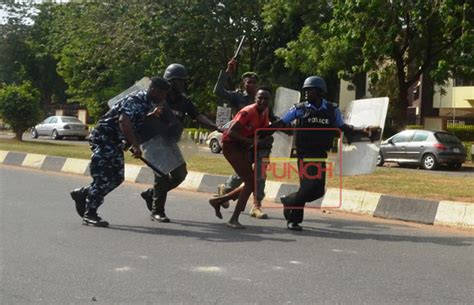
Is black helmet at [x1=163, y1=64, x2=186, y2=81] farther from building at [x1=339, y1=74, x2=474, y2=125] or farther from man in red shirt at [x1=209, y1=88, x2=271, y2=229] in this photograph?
building at [x1=339, y1=74, x2=474, y2=125]

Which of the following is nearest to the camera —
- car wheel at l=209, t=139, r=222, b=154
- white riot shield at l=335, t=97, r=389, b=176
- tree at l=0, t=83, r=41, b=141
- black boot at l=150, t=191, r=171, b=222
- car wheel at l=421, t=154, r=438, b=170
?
white riot shield at l=335, t=97, r=389, b=176

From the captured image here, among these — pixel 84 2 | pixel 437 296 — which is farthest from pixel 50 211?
pixel 84 2

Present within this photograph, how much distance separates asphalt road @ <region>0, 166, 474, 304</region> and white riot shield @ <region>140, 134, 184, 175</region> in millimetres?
678

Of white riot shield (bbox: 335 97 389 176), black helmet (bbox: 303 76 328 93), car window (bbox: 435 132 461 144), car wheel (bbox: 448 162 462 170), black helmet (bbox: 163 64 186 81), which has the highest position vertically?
black helmet (bbox: 163 64 186 81)

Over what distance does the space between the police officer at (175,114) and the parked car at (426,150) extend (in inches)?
612

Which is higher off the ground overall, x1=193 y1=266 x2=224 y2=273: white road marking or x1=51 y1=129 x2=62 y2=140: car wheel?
x1=193 y1=266 x2=224 y2=273: white road marking

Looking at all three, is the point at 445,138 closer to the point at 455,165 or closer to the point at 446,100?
the point at 455,165

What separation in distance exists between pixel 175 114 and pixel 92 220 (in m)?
1.50

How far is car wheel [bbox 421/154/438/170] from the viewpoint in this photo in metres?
22.0

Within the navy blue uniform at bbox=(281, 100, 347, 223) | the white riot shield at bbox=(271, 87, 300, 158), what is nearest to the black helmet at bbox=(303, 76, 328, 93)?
the navy blue uniform at bbox=(281, 100, 347, 223)

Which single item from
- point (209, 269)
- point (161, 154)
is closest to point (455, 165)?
point (161, 154)

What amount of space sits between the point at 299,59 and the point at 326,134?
20704mm

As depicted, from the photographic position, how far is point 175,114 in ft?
25.2

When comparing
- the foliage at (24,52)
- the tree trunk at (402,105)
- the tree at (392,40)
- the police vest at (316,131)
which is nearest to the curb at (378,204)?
the police vest at (316,131)
